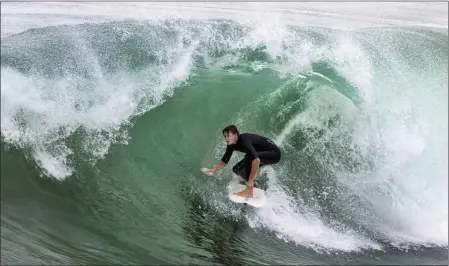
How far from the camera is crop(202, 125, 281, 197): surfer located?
5977 mm

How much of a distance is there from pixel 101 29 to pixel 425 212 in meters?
7.28

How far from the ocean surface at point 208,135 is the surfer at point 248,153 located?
555 millimetres

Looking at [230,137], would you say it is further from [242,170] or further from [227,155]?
[242,170]

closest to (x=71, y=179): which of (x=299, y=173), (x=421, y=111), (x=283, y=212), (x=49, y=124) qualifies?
(x=49, y=124)

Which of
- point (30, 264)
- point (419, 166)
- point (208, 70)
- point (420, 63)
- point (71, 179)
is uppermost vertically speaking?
point (420, 63)

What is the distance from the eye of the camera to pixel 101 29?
9.16 metres

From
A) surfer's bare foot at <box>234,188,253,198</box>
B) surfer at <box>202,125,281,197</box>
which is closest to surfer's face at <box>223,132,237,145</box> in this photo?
surfer at <box>202,125,281,197</box>

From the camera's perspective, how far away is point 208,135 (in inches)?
311

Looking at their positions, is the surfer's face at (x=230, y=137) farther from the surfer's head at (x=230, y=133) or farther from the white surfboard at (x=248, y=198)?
the white surfboard at (x=248, y=198)

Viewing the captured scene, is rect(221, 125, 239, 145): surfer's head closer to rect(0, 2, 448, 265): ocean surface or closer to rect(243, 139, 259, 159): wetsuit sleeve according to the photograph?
rect(243, 139, 259, 159): wetsuit sleeve

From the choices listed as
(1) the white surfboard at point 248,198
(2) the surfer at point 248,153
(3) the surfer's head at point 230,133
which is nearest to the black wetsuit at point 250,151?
(2) the surfer at point 248,153

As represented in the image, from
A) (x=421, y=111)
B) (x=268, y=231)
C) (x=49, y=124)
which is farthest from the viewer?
(x=421, y=111)

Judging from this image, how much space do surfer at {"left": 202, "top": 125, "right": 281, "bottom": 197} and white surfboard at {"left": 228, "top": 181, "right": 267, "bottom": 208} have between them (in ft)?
0.24

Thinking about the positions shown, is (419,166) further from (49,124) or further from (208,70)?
(49,124)
